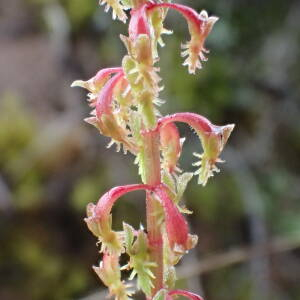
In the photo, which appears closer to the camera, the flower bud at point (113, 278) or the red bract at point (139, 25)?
the red bract at point (139, 25)

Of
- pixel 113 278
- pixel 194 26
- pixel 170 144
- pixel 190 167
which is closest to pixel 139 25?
pixel 194 26

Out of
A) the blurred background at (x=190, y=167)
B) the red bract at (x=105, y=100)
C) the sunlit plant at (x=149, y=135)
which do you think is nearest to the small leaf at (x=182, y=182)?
the sunlit plant at (x=149, y=135)

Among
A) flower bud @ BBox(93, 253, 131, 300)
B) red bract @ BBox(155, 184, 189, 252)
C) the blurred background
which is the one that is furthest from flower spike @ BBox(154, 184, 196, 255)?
the blurred background

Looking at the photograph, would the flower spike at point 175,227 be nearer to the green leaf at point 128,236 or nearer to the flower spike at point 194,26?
the green leaf at point 128,236

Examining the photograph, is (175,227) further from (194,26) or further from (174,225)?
(194,26)

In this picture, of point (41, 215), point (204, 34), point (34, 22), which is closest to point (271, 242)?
point (41, 215)

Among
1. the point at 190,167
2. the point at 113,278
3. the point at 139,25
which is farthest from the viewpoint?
the point at 190,167

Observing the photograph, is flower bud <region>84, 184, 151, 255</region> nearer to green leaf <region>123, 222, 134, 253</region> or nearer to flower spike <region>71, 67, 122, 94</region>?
green leaf <region>123, 222, 134, 253</region>
